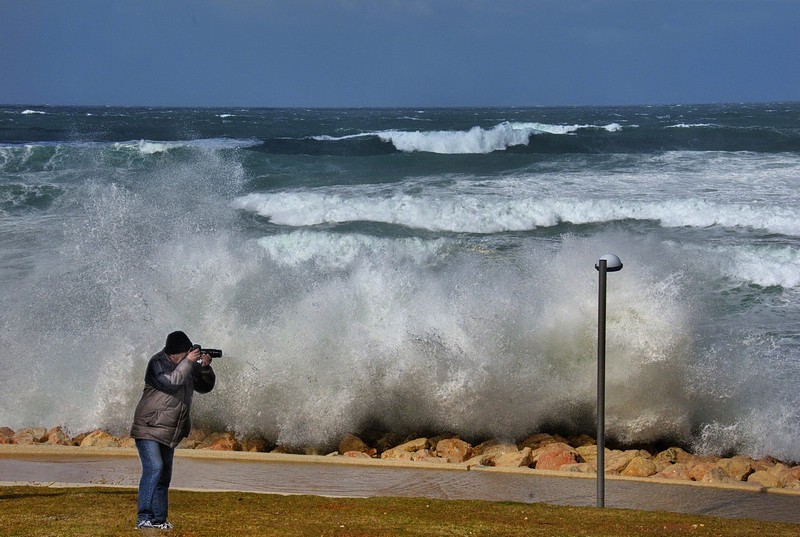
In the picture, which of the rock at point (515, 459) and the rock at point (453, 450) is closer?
the rock at point (515, 459)

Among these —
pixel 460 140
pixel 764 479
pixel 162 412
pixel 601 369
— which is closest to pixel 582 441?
pixel 764 479

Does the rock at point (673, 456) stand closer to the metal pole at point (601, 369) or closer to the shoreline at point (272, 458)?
the shoreline at point (272, 458)

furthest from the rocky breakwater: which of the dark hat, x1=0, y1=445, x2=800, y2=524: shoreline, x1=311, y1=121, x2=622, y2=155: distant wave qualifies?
x1=311, y1=121, x2=622, y2=155: distant wave

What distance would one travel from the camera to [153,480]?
6180 millimetres

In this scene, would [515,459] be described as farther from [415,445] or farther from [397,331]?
[397,331]

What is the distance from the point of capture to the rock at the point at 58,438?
1095cm

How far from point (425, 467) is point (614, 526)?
2.98 m

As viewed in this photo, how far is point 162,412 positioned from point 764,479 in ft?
19.8

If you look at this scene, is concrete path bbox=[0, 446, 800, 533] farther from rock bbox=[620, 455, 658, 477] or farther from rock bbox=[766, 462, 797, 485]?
rock bbox=[766, 462, 797, 485]

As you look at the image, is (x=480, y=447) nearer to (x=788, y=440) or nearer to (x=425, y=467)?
(x=425, y=467)

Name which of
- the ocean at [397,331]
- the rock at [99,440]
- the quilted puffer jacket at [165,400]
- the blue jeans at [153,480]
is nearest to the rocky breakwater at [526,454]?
the rock at [99,440]

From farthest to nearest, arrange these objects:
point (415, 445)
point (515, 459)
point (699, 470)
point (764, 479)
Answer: point (415, 445), point (515, 459), point (699, 470), point (764, 479)

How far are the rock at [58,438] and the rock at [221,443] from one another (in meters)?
1.59

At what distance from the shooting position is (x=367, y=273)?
45.4ft
